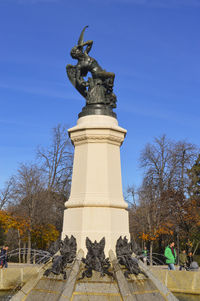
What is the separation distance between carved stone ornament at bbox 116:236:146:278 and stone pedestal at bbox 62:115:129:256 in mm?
250

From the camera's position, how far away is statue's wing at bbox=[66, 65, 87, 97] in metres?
8.80

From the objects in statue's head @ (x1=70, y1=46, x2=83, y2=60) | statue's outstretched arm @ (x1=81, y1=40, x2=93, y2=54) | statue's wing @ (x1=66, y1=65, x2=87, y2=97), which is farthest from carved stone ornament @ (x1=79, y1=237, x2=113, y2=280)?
statue's outstretched arm @ (x1=81, y1=40, x2=93, y2=54)

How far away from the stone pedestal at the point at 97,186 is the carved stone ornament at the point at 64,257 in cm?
19

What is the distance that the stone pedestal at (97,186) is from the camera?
7148mm

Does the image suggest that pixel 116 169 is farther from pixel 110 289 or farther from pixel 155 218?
pixel 155 218

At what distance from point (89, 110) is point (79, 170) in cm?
166

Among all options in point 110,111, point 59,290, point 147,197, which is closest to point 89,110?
point 110,111

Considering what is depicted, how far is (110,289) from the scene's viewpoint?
6.06m

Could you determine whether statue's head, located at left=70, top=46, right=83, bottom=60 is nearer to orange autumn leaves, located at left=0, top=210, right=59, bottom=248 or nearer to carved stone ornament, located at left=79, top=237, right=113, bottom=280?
carved stone ornament, located at left=79, top=237, right=113, bottom=280

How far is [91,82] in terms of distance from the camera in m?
8.59

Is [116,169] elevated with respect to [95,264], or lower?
elevated

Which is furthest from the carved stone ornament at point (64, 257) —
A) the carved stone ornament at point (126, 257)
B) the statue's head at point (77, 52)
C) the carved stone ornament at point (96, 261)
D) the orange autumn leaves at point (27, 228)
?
the orange autumn leaves at point (27, 228)

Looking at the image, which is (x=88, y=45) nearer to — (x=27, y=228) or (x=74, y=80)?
(x=74, y=80)

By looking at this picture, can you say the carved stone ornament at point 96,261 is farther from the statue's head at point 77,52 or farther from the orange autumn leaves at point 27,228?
the orange autumn leaves at point 27,228
